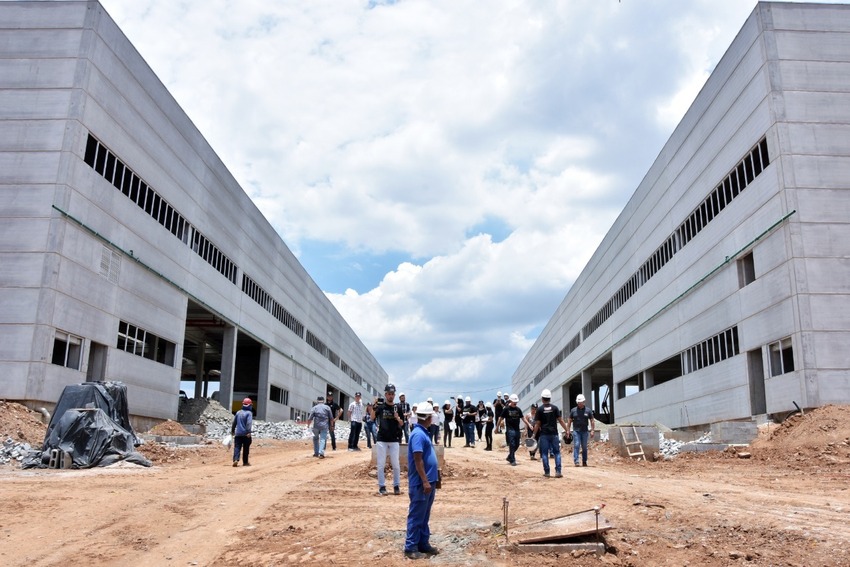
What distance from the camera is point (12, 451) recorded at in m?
16.6

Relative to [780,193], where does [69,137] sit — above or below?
above

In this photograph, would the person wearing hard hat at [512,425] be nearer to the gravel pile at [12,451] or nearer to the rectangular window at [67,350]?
the gravel pile at [12,451]

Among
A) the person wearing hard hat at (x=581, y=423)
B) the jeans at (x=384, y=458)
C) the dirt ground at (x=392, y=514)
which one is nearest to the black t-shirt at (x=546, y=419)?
the dirt ground at (x=392, y=514)

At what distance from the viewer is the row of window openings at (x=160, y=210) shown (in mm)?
24469

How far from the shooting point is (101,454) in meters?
15.9

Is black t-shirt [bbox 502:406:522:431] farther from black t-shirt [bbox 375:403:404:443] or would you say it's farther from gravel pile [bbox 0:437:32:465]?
gravel pile [bbox 0:437:32:465]

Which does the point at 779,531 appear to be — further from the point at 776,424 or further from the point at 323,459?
the point at 776,424

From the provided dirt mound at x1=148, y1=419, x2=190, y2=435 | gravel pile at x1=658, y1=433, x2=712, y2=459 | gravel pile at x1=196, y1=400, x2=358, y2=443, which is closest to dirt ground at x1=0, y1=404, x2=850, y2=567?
gravel pile at x1=658, y1=433, x2=712, y2=459

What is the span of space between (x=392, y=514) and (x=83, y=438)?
32.5ft

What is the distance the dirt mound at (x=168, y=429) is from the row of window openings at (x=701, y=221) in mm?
24406

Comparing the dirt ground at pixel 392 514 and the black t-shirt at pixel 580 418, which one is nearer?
the dirt ground at pixel 392 514

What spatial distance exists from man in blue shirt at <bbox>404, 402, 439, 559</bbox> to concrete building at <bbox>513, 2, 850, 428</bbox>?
59.3ft

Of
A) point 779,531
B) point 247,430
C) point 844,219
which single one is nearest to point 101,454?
point 247,430

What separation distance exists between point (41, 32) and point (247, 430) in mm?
16744
